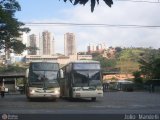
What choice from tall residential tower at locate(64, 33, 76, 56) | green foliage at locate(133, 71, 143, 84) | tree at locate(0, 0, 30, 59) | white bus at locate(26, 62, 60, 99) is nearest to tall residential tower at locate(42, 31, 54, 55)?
tall residential tower at locate(64, 33, 76, 56)

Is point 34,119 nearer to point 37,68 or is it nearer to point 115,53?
point 37,68

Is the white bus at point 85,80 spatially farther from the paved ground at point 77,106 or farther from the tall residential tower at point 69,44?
the tall residential tower at point 69,44

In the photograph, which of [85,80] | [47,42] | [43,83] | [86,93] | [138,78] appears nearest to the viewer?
[43,83]

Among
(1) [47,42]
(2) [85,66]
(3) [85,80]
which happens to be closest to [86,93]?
(3) [85,80]

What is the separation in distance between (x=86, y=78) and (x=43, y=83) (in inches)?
130

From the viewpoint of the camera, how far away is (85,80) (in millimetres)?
37656

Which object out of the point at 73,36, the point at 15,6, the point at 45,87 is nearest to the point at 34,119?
the point at 45,87

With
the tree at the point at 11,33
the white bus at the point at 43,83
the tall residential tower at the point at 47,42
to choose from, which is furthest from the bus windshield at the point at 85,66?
the tall residential tower at the point at 47,42

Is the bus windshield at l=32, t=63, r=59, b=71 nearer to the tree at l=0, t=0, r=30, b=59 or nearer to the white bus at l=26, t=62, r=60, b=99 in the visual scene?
the white bus at l=26, t=62, r=60, b=99

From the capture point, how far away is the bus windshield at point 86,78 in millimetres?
37531

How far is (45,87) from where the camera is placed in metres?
36.5

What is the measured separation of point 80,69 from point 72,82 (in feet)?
3.81

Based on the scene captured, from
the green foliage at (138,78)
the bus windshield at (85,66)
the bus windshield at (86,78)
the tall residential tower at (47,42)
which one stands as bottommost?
the green foliage at (138,78)

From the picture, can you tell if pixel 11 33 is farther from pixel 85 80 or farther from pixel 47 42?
pixel 47 42
